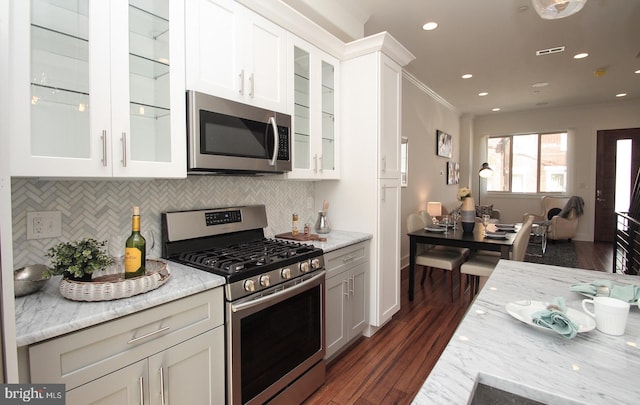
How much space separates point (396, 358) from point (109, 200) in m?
2.15

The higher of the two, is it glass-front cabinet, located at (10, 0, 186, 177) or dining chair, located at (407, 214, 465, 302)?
glass-front cabinet, located at (10, 0, 186, 177)

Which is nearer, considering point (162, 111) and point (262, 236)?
point (162, 111)

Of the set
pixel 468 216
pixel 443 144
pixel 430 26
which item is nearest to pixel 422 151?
pixel 443 144

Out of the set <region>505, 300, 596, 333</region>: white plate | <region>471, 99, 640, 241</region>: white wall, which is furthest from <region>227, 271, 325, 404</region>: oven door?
<region>471, 99, 640, 241</region>: white wall

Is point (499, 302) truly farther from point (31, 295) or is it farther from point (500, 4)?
point (500, 4)

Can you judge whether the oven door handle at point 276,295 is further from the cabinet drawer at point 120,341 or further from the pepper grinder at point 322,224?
the pepper grinder at point 322,224

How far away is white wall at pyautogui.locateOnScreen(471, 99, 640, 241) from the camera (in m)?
6.71

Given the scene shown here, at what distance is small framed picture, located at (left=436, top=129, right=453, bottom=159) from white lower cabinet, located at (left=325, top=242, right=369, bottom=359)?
4415mm

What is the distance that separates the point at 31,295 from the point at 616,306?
6.46ft

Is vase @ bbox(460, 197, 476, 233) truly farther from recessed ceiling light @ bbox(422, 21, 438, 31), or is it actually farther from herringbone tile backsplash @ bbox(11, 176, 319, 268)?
herringbone tile backsplash @ bbox(11, 176, 319, 268)

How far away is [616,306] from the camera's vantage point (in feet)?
3.05

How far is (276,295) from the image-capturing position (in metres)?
1.71

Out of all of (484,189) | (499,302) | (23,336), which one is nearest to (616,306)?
(499,302)

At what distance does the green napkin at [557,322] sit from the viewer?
894 millimetres
